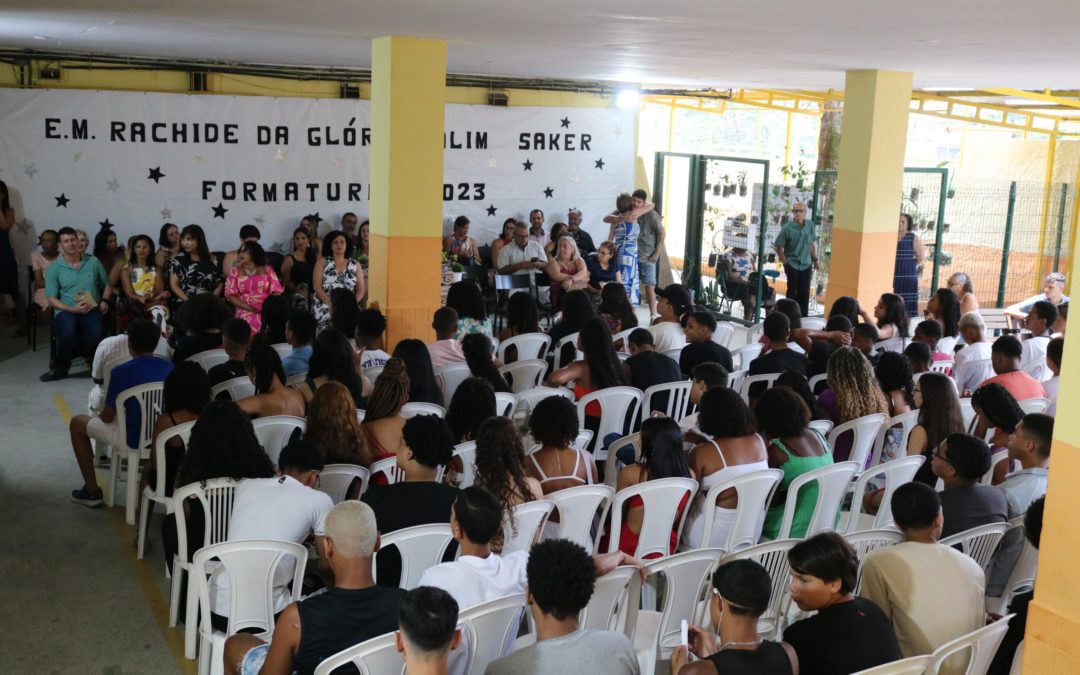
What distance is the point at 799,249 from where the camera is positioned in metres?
11.5

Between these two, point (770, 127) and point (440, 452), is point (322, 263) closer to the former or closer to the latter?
point (440, 452)

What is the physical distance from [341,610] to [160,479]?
2.33 meters

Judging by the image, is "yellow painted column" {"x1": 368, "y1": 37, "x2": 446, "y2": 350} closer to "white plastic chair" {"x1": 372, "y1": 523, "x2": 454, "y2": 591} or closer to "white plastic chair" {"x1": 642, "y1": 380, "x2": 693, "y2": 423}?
"white plastic chair" {"x1": 642, "y1": 380, "x2": 693, "y2": 423}

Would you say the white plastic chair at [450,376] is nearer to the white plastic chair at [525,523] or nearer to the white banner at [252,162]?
the white plastic chair at [525,523]

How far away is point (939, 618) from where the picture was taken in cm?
347

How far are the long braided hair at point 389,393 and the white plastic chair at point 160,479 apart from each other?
852 mm

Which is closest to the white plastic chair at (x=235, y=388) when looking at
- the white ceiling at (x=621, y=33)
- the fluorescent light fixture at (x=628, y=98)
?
the white ceiling at (x=621, y=33)

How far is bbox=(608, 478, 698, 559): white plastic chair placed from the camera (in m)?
4.36

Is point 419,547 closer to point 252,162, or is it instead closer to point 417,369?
point 417,369

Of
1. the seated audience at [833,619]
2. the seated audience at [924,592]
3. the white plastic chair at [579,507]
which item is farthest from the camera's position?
the white plastic chair at [579,507]

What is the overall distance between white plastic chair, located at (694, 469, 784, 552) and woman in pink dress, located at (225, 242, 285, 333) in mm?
5191

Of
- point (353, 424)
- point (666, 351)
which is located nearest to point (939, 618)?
point (353, 424)

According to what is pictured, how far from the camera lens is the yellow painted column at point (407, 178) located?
8.46 metres

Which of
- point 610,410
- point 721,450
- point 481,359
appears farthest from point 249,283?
point 721,450
